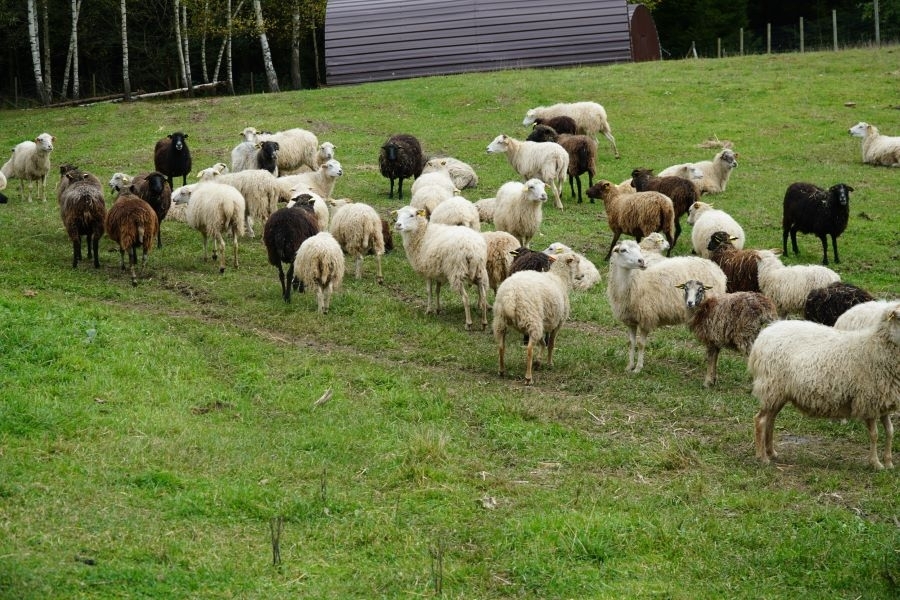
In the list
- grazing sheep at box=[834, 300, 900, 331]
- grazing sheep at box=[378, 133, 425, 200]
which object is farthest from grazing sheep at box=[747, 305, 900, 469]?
grazing sheep at box=[378, 133, 425, 200]

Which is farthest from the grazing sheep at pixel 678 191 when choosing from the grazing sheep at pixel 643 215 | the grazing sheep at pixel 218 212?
the grazing sheep at pixel 218 212

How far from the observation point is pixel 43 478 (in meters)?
8.02

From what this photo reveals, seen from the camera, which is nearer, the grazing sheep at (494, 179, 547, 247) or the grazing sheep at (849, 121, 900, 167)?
the grazing sheep at (494, 179, 547, 247)

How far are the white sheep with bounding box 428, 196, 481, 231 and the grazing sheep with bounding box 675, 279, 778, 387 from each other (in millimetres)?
4510

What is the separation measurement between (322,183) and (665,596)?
44.1 feet

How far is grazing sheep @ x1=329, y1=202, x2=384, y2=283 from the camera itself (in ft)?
49.5

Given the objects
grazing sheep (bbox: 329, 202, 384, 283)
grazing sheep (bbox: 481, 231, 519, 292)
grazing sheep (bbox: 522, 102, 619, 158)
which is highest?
grazing sheep (bbox: 522, 102, 619, 158)

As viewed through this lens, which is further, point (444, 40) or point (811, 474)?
point (444, 40)

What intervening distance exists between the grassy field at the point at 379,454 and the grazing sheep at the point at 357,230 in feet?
2.29

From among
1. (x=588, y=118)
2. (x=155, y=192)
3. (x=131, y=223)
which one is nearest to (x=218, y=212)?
(x=131, y=223)

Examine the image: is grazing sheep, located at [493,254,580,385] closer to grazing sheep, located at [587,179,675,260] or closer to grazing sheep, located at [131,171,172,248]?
grazing sheep, located at [587,179,675,260]

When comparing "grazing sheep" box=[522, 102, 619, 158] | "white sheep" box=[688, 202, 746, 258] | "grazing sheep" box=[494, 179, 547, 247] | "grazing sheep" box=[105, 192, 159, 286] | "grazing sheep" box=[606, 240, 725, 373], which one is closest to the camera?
"grazing sheep" box=[606, 240, 725, 373]

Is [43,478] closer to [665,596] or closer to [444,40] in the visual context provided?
[665,596]

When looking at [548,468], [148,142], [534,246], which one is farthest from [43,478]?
[148,142]
